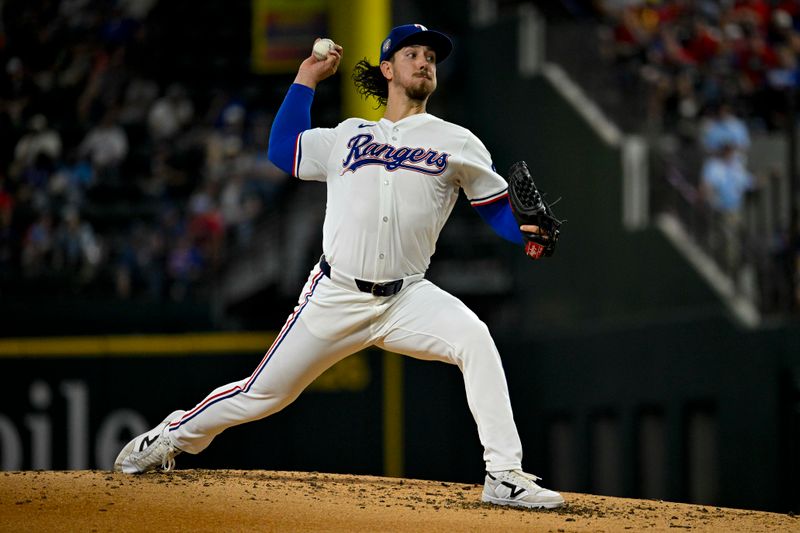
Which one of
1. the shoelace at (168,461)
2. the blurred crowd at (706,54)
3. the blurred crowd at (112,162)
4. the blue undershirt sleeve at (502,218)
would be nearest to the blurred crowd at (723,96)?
the blurred crowd at (706,54)

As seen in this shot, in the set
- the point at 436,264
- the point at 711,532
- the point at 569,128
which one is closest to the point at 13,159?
the point at 436,264

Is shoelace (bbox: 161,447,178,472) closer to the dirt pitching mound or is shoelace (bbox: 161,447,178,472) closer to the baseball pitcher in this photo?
the dirt pitching mound

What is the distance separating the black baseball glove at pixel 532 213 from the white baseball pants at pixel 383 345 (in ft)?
1.40

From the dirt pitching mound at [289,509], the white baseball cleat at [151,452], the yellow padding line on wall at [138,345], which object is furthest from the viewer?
the yellow padding line on wall at [138,345]

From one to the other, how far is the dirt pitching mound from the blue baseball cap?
1.93m

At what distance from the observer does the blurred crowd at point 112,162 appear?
13750mm

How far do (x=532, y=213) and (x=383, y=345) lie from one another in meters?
0.93

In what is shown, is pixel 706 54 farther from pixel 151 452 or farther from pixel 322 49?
pixel 151 452

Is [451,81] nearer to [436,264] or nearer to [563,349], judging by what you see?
[436,264]

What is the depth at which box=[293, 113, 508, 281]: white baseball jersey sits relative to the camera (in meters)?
5.96

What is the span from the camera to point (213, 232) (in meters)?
14.0

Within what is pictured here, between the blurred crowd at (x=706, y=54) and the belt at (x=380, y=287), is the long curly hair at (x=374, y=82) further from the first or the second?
the blurred crowd at (x=706, y=54)

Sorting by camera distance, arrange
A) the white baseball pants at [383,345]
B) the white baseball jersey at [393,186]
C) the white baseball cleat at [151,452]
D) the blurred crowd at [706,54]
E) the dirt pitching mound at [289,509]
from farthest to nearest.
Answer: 1. the blurred crowd at [706,54]
2. the white baseball cleat at [151,452]
3. the white baseball jersey at [393,186]
4. the white baseball pants at [383,345]
5. the dirt pitching mound at [289,509]

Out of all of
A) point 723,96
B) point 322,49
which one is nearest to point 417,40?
point 322,49
